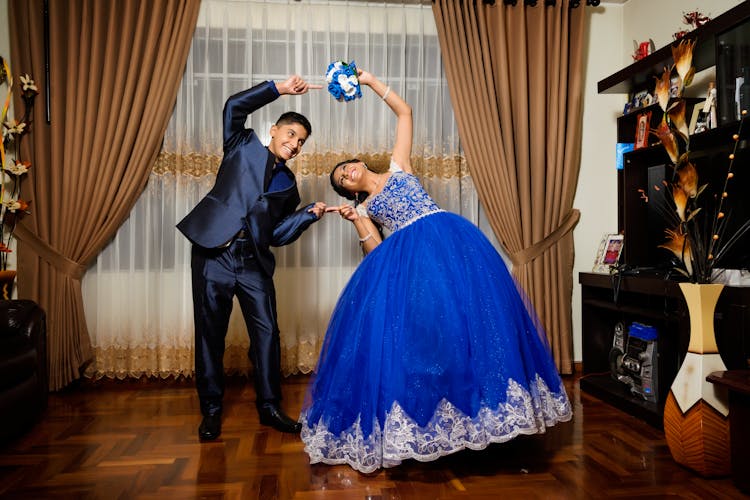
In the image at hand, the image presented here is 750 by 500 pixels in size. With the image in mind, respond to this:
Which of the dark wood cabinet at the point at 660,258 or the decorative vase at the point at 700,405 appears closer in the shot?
the decorative vase at the point at 700,405

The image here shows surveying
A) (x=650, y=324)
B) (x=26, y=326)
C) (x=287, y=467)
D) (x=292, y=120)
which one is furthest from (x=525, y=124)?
(x=26, y=326)

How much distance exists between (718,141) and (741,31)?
0.52 meters

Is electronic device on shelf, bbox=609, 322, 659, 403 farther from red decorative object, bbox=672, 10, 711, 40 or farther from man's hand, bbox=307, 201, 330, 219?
man's hand, bbox=307, 201, 330, 219

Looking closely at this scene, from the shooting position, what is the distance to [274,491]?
203 cm

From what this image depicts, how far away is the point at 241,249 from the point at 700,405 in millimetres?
2078

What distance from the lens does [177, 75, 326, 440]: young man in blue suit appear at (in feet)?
8.76

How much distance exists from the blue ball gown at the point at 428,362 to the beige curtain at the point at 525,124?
4.86ft

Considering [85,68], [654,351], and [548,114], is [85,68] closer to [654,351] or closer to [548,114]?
[548,114]

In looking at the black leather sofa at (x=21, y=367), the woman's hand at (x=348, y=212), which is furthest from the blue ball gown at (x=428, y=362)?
the black leather sofa at (x=21, y=367)

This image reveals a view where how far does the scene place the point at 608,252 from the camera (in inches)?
149

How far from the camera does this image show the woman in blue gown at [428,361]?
202cm

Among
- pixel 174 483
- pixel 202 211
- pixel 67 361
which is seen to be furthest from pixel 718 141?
pixel 67 361

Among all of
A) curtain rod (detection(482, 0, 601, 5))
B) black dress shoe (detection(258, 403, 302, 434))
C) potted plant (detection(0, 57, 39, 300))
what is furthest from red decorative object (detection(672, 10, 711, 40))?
potted plant (detection(0, 57, 39, 300))

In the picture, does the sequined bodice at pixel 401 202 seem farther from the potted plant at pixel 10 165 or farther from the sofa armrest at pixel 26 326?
the potted plant at pixel 10 165
